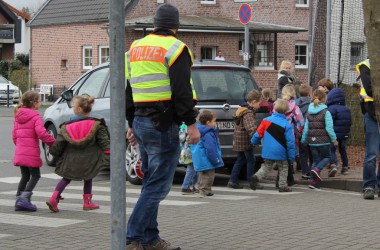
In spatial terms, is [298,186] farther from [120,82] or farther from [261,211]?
[120,82]

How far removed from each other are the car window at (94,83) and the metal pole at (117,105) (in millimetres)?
9361

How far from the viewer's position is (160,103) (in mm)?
7078

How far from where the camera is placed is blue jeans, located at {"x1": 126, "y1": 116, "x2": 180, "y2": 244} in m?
7.10

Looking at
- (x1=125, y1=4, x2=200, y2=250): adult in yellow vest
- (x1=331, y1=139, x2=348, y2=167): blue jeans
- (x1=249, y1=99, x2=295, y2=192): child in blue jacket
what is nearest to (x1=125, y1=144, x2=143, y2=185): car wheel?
(x1=249, y1=99, x2=295, y2=192): child in blue jacket

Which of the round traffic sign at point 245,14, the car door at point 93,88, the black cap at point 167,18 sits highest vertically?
the round traffic sign at point 245,14

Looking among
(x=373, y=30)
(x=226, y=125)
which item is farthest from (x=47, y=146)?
(x=373, y=30)

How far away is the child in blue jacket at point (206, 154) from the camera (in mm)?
11875

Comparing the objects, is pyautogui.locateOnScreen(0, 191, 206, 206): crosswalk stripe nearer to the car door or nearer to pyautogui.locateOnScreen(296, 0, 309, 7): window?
the car door

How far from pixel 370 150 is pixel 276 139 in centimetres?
140

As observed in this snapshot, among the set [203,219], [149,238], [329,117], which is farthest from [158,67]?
[329,117]

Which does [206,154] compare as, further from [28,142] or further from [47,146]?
[47,146]

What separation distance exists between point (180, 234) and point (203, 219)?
1.07 metres

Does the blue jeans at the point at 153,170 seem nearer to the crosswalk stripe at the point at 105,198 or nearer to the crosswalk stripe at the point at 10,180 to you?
the crosswalk stripe at the point at 105,198

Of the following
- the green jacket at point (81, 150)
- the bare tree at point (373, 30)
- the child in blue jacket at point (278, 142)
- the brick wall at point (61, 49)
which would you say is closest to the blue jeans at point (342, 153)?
the child in blue jacket at point (278, 142)
